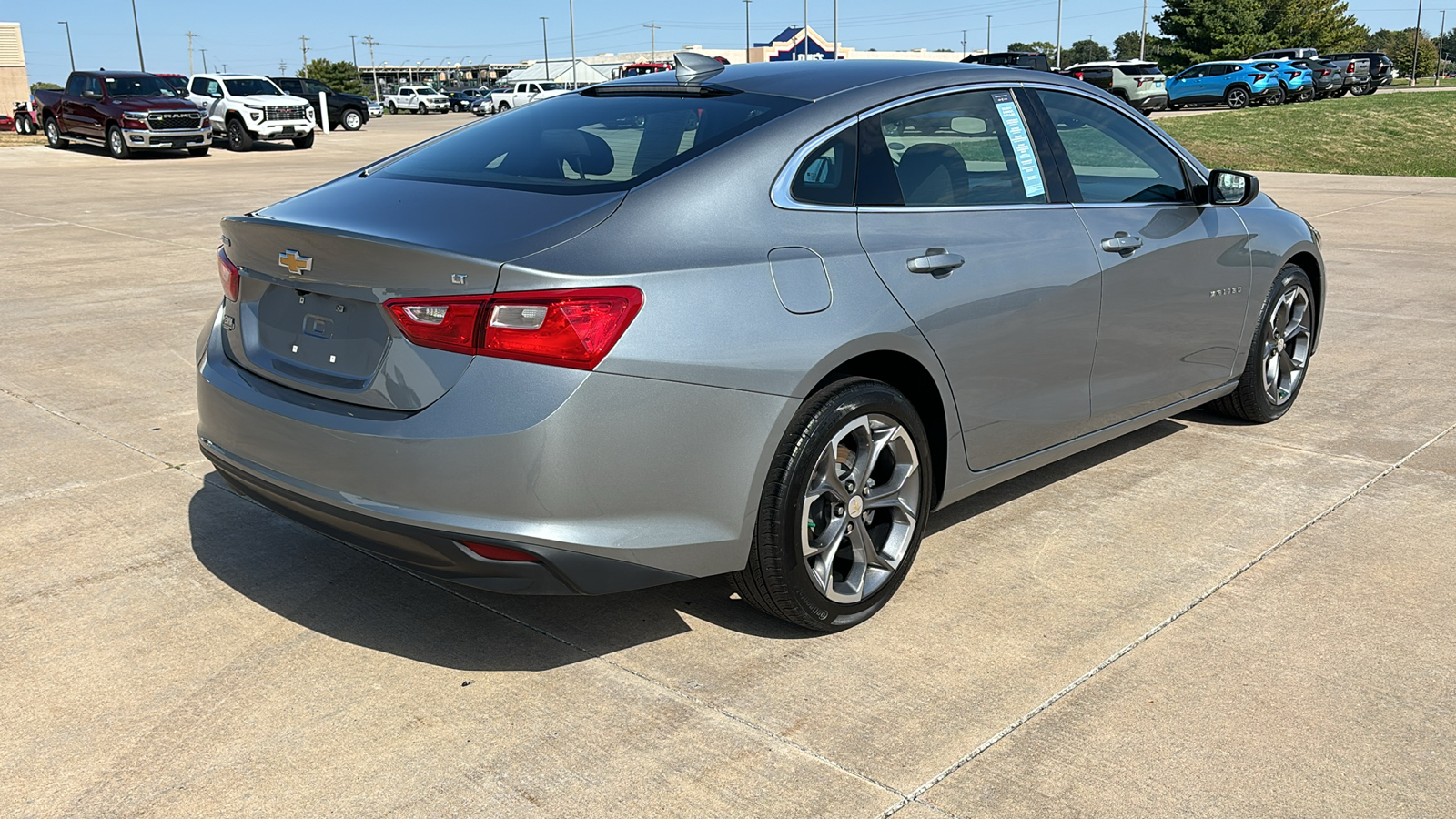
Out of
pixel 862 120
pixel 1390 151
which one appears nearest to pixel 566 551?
pixel 862 120

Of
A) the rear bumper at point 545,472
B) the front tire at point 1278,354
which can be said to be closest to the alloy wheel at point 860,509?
the rear bumper at point 545,472

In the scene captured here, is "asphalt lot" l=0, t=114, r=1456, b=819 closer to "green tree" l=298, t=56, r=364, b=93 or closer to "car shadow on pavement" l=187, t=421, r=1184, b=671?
"car shadow on pavement" l=187, t=421, r=1184, b=671

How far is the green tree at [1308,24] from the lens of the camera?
6881 centimetres

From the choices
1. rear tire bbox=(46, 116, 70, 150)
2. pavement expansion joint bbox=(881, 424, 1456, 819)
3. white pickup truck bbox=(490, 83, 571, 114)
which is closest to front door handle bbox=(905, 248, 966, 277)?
pavement expansion joint bbox=(881, 424, 1456, 819)

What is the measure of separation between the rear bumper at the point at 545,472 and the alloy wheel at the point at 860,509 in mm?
291

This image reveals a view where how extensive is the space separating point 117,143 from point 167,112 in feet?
4.58

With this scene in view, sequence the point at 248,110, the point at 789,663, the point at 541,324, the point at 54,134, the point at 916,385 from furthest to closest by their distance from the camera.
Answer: the point at 248,110 < the point at 54,134 < the point at 916,385 < the point at 789,663 < the point at 541,324

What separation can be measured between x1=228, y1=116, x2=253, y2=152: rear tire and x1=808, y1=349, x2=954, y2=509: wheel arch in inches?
1141

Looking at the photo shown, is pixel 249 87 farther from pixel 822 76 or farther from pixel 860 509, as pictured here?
pixel 860 509

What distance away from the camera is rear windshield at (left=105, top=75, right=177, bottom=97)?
2662 centimetres

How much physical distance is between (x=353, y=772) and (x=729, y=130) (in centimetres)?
194

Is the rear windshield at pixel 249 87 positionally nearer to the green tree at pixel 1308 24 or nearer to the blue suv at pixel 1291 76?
the blue suv at pixel 1291 76

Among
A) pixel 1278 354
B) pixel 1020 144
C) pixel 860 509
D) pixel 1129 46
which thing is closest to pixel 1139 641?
pixel 860 509

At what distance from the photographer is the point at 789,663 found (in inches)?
133
